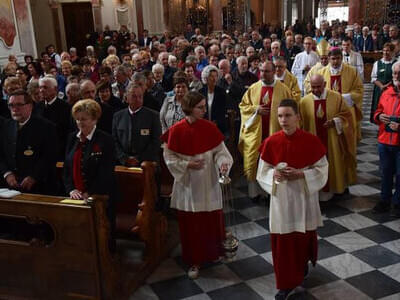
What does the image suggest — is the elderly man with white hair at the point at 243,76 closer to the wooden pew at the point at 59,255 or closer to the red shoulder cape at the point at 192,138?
the red shoulder cape at the point at 192,138

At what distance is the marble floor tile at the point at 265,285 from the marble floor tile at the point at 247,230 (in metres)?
0.89

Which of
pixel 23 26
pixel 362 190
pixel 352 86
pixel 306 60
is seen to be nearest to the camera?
pixel 362 190

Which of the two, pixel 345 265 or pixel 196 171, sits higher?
pixel 196 171

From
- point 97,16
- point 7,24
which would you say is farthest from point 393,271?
point 97,16

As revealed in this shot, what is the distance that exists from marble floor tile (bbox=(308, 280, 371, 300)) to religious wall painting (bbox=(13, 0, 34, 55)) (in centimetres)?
1208

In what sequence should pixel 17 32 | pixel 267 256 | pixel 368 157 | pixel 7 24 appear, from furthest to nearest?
pixel 17 32 → pixel 7 24 → pixel 368 157 → pixel 267 256

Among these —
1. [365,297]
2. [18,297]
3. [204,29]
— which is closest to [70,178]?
[18,297]

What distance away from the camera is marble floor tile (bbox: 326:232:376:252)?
5133 millimetres

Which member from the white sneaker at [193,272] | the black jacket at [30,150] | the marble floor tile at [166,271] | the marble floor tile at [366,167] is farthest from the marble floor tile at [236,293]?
the marble floor tile at [366,167]

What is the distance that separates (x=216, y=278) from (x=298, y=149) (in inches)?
61.0

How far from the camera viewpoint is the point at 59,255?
13.4ft

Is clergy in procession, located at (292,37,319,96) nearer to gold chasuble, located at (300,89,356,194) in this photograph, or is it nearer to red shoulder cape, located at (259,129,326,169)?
gold chasuble, located at (300,89,356,194)

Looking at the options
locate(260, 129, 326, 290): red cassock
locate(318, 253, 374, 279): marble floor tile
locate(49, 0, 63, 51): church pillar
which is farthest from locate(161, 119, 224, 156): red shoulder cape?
locate(49, 0, 63, 51): church pillar

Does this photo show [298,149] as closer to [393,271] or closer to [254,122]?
[393,271]
